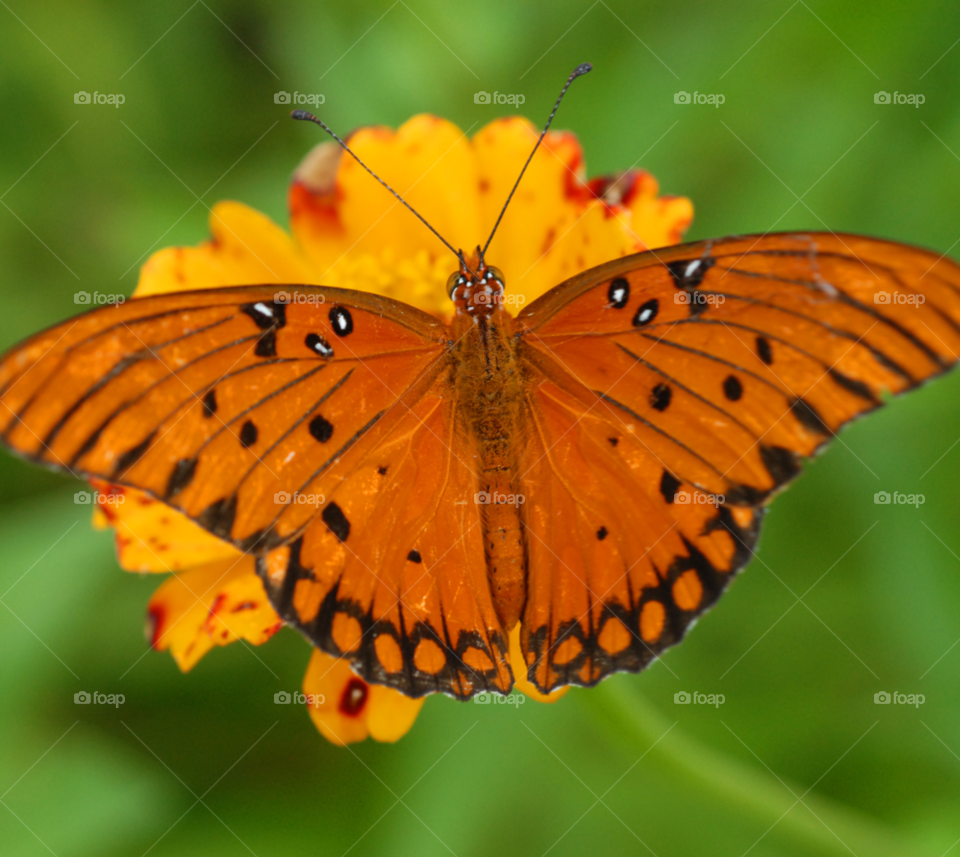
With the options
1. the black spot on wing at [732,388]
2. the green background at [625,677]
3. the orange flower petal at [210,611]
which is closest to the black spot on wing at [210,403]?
the orange flower petal at [210,611]

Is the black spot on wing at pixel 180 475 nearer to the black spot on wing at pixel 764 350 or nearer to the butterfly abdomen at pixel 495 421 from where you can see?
the butterfly abdomen at pixel 495 421

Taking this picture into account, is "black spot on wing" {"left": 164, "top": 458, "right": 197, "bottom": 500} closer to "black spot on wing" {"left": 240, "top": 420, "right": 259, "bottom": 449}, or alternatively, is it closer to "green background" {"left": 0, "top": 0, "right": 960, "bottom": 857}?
"black spot on wing" {"left": 240, "top": 420, "right": 259, "bottom": 449}

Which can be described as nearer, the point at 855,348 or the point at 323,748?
the point at 855,348

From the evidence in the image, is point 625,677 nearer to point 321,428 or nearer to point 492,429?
point 492,429

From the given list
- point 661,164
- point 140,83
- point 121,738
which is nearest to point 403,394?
point 661,164

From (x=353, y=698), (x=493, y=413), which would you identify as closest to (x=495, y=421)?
(x=493, y=413)

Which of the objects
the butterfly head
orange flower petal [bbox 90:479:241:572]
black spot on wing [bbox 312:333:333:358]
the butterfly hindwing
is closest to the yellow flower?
orange flower petal [bbox 90:479:241:572]

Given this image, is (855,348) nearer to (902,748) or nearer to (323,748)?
(902,748)
